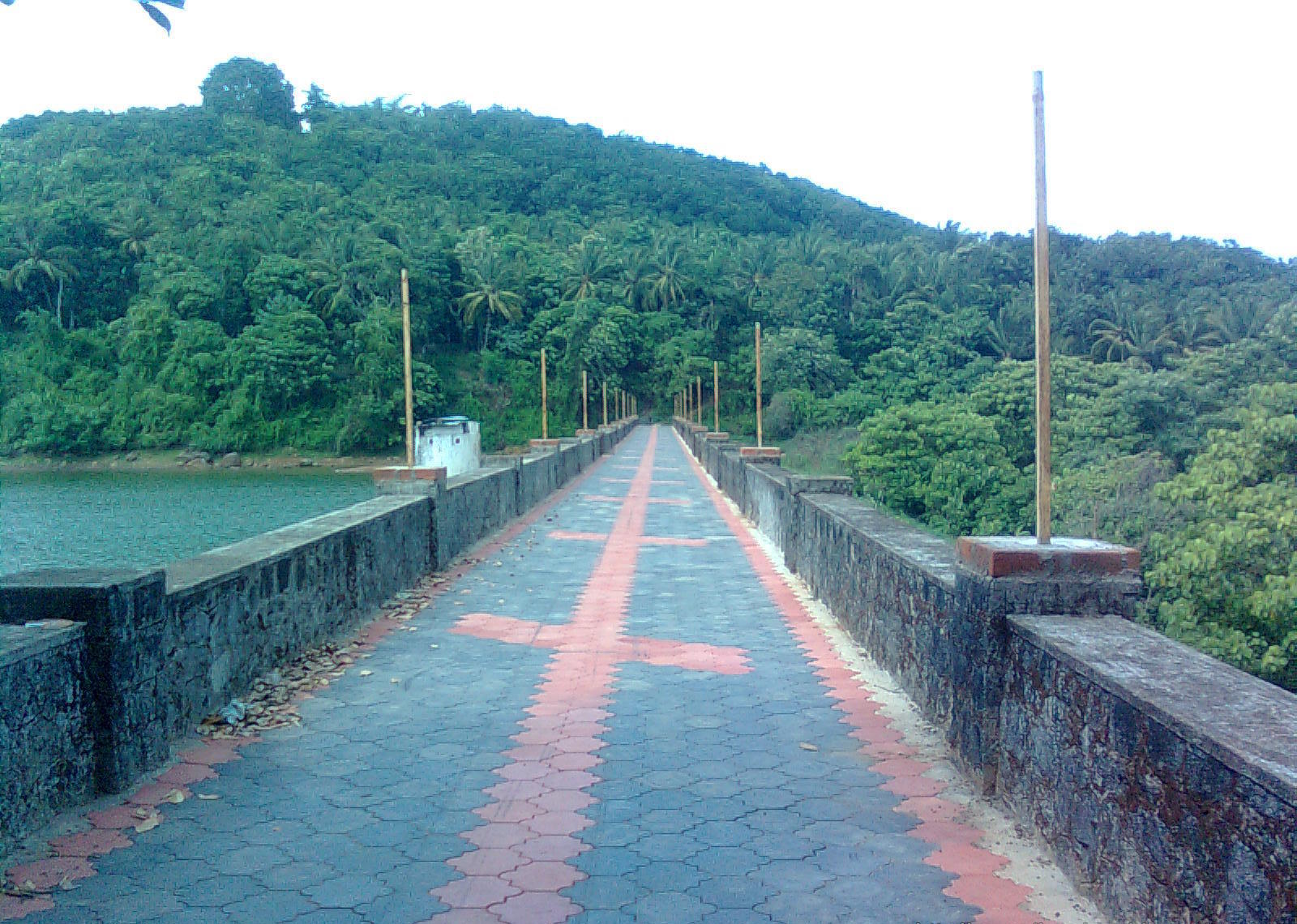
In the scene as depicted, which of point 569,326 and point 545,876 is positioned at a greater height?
point 569,326

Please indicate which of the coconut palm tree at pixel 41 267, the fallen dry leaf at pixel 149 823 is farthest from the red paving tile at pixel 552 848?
the coconut palm tree at pixel 41 267

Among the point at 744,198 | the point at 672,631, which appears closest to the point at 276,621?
the point at 672,631

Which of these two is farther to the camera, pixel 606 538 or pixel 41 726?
pixel 606 538

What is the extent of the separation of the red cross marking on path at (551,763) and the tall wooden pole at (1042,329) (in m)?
2.03

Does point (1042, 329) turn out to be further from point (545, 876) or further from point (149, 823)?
point (149, 823)

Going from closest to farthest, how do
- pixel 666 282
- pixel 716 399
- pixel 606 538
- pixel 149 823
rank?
pixel 149 823 → pixel 606 538 → pixel 716 399 → pixel 666 282

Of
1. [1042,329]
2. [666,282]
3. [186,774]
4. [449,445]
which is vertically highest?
[666,282]

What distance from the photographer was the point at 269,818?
12.5 feet

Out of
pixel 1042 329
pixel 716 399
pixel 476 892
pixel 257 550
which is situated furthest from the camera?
pixel 716 399

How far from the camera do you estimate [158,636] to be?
4.18 m

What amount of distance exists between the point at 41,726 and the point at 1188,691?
3.40m

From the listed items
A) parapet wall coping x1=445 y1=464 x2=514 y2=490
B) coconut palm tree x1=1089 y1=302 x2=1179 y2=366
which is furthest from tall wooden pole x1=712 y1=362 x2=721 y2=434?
coconut palm tree x1=1089 y1=302 x2=1179 y2=366

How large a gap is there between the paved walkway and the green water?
1026cm

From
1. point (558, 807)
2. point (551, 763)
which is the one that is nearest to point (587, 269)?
point (551, 763)
